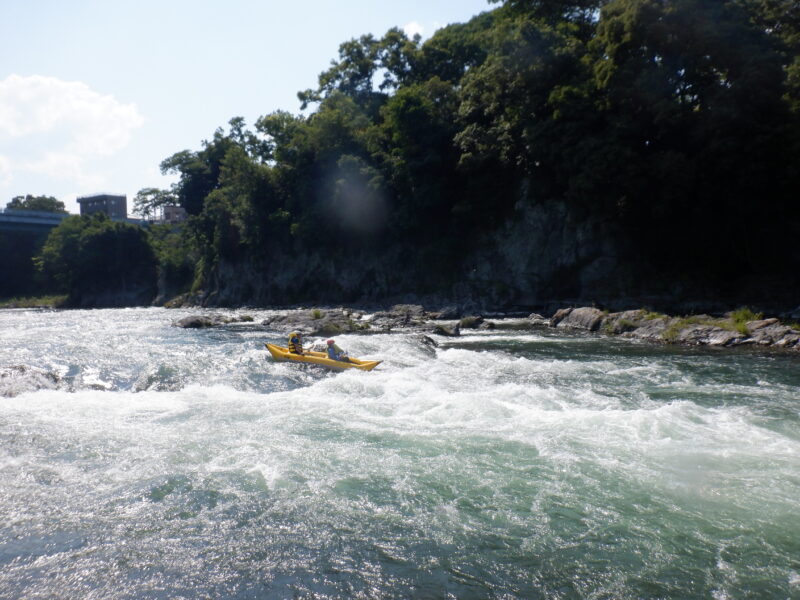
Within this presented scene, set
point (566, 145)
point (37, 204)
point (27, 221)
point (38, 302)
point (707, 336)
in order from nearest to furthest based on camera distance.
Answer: point (707, 336) → point (566, 145) → point (38, 302) → point (27, 221) → point (37, 204)

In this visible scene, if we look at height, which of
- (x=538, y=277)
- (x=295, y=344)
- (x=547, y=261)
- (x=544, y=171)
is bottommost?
(x=295, y=344)

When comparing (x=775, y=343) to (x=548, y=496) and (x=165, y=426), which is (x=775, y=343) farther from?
(x=165, y=426)

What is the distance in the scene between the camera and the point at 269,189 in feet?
152

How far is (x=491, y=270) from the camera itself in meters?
34.2

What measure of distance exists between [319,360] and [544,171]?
2066 centimetres

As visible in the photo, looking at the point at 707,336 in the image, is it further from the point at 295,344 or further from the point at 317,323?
the point at 317,323

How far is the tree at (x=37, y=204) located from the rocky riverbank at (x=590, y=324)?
78246 mm

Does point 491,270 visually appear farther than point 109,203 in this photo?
No

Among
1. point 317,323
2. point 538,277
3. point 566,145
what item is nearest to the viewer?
point 317,323

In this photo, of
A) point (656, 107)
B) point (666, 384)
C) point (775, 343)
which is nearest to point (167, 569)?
point (666, 384)

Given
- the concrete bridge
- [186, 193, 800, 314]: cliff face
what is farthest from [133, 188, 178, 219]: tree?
[186, 193, 800, 314]: cliff face

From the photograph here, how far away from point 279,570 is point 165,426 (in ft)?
16.8

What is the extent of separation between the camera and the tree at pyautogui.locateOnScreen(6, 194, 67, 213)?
92500 millimetres

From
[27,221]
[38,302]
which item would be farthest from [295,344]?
[27,221]
